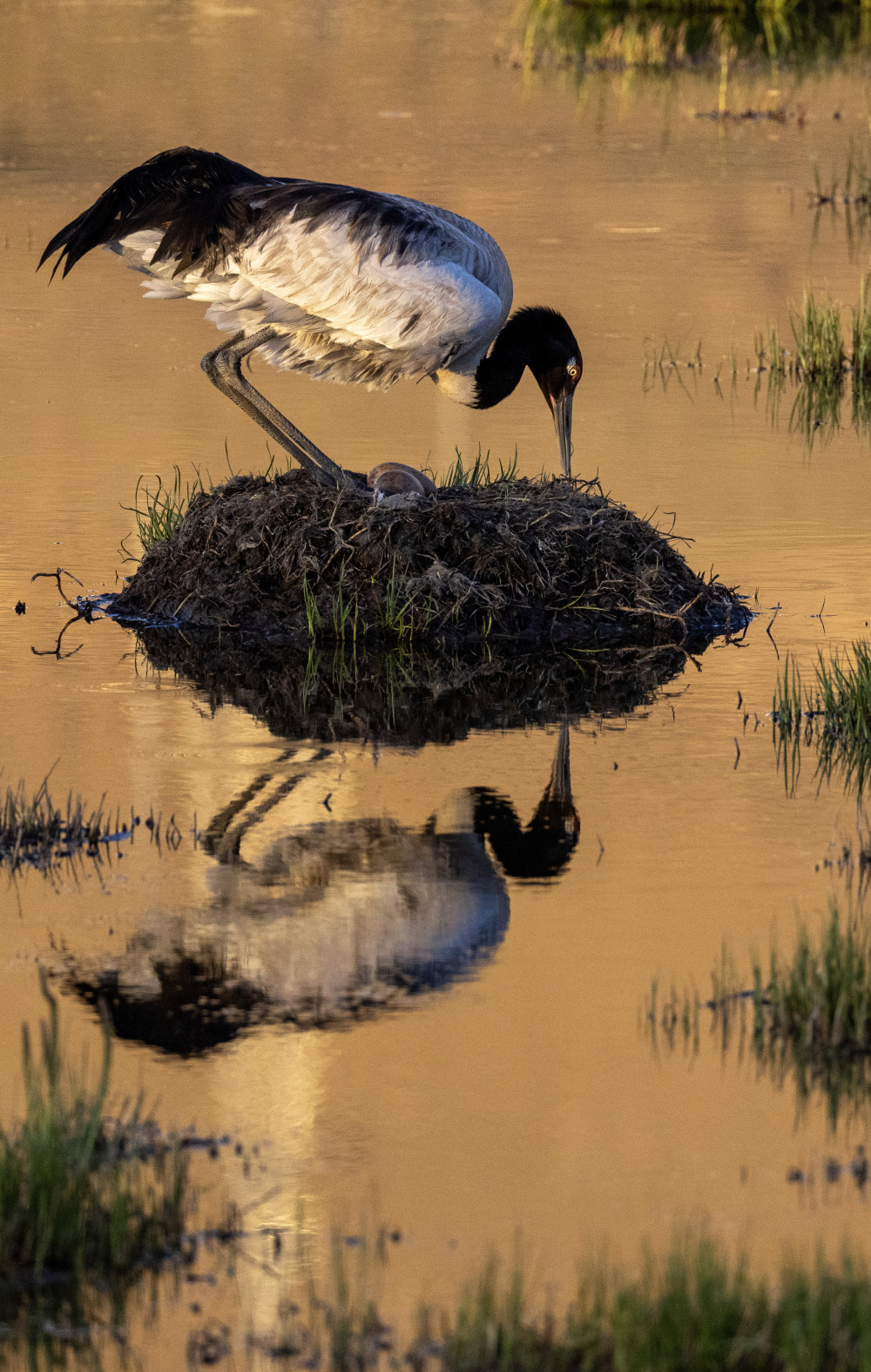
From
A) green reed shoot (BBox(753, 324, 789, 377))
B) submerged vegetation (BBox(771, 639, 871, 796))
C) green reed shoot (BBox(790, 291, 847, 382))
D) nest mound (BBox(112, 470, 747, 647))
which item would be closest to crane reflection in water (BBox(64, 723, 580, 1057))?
submerged vegetation (BBox(771, 639, 871, 796))

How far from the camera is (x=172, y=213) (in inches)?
430

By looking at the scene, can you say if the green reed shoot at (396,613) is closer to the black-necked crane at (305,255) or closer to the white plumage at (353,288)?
the black-necked crane at (305,255)

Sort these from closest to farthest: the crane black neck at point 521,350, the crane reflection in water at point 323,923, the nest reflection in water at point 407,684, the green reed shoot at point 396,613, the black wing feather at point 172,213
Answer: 1. the crane reflection in water at point 323,923
2. the nest reflection in water at point 407,684
3. the green reed shoot at point 396,613
4. the black wing feather at point 172,213
5. the crane black neck at point 521,350

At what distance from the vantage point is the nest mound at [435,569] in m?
10.4

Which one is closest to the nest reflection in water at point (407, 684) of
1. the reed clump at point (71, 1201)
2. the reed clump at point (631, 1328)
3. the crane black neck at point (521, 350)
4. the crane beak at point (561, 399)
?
→ the crane beak at point (561, 399)

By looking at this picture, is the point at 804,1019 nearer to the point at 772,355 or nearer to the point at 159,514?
the point at 159,514

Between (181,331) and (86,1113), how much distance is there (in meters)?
14.4

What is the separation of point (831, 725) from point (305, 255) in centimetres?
362

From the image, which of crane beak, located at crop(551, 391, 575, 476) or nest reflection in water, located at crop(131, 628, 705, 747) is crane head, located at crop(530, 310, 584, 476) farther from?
nest reflection in water, located at crop(131, 628, 705, 747)

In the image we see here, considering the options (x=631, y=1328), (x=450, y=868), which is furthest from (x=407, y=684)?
(x=631, y=1328)

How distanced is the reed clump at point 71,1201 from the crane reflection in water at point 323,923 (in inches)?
34.4

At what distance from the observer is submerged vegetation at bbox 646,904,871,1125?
19.1ft

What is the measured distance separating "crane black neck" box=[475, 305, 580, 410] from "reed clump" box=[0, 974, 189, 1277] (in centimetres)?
742

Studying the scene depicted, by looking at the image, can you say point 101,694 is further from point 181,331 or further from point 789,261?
point 789,261
